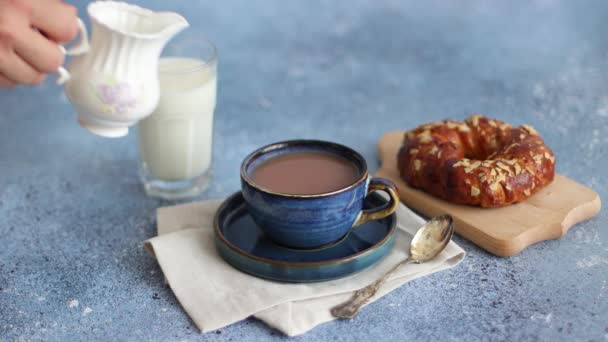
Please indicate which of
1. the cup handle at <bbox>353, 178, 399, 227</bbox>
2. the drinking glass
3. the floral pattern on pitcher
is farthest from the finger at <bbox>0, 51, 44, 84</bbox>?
the cup handle at <bbox>353, 178, 399, 227</bbox>

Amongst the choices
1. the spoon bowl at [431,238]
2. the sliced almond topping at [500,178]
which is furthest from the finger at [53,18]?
the sliced almond topping at [500,178]

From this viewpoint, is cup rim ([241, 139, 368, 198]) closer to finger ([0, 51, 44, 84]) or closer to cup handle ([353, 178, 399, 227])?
cup handle ([353, 178, 399, 227])

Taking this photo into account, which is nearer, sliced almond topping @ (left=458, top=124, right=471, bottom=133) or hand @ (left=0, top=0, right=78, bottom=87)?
hand @ (left=0, top=0, right=78, bottom=87)

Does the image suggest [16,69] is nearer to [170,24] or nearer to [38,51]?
[38,51]

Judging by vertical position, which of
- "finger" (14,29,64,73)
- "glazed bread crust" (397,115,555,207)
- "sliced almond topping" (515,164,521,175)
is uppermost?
"finger" (14,29,64,73)

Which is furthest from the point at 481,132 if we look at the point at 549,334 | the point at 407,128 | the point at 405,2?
the point at 405,2

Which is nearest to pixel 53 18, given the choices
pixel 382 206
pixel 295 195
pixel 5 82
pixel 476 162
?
pixel 5 82

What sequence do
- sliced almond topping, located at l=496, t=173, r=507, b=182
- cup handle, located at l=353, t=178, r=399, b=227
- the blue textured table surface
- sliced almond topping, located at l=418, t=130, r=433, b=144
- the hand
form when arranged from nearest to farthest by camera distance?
the hand < the blue textured table surface < cup handle, located at l=353, t=178, r=399, b=227 < sliced almond topping, located at l=496, t=173, r=507, b=182 < sliced almond topping, located at l=418, t=130, r=433, b=144
